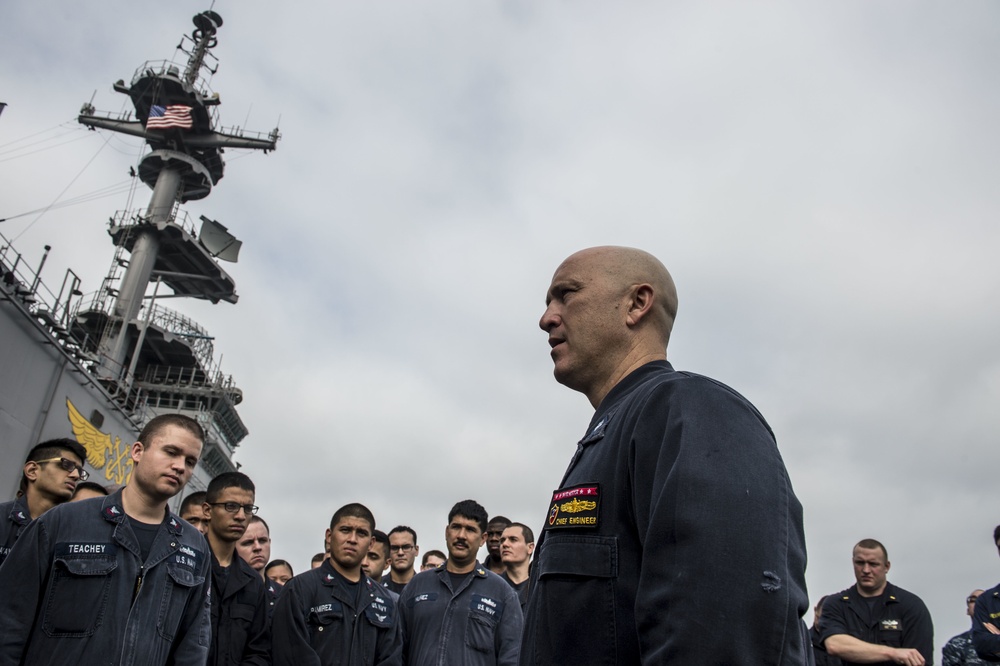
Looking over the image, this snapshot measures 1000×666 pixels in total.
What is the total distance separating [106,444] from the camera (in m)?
21.8

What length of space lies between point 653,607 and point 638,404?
531 mm

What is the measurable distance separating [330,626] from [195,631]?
2208mm

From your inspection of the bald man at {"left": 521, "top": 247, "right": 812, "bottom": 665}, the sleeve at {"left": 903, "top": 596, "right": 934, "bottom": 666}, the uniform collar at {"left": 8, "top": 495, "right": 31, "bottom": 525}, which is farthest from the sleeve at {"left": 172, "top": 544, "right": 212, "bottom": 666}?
the sleeve at {"left": 903, "top": 596, "right": 934, "bottom": 666}

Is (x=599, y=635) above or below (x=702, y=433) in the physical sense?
below

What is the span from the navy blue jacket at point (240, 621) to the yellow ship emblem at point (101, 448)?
15.8 metres

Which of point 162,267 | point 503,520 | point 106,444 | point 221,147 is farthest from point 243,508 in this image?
point 221,147

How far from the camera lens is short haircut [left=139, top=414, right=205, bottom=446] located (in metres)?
4.20

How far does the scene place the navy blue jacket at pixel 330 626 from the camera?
591 centimetres

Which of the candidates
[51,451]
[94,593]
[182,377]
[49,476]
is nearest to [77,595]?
[94,593]

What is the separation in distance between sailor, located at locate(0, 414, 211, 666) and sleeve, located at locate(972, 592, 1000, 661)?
5619 millimetres

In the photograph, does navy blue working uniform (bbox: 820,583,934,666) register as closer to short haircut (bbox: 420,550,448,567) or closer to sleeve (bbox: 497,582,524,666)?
sleeve (bbox: 497,582,524,666)

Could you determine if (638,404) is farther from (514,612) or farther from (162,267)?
(162,267)

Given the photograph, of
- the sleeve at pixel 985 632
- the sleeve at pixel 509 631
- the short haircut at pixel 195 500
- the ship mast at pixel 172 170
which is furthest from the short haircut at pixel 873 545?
the ship mast at pixel 172 170

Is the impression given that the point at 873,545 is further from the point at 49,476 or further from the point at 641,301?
the point at 49,476
